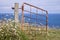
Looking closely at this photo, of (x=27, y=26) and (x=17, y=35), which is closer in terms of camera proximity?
(x=17, y=35)

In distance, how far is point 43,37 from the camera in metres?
14.3

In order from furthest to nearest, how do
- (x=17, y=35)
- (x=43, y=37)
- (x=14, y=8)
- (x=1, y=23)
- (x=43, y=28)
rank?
1. (x=43, y=28)
2. (x=43, y=37)
3. (x=14, y=8)
4. (x=1, y=23)
5. (x=17, y=35)

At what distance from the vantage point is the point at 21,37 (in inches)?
448

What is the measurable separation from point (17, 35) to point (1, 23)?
122 centimetres

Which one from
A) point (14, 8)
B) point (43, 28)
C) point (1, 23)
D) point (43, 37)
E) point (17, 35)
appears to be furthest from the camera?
point (43, 28)

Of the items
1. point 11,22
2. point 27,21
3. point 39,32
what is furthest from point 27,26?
point 11,22

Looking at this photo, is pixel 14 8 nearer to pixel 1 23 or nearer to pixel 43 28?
pixel 1 23

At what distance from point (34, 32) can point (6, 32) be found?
3238 mm

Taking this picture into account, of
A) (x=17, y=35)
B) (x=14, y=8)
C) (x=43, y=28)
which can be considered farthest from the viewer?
(x=43, y=28)

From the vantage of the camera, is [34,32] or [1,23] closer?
[1,23]

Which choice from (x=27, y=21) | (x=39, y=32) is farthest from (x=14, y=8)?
(x=39, y=32)

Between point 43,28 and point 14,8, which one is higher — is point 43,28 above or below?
below

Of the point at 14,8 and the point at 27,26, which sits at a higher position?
the point at 14,8

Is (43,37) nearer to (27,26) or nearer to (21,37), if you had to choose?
(27,26)
